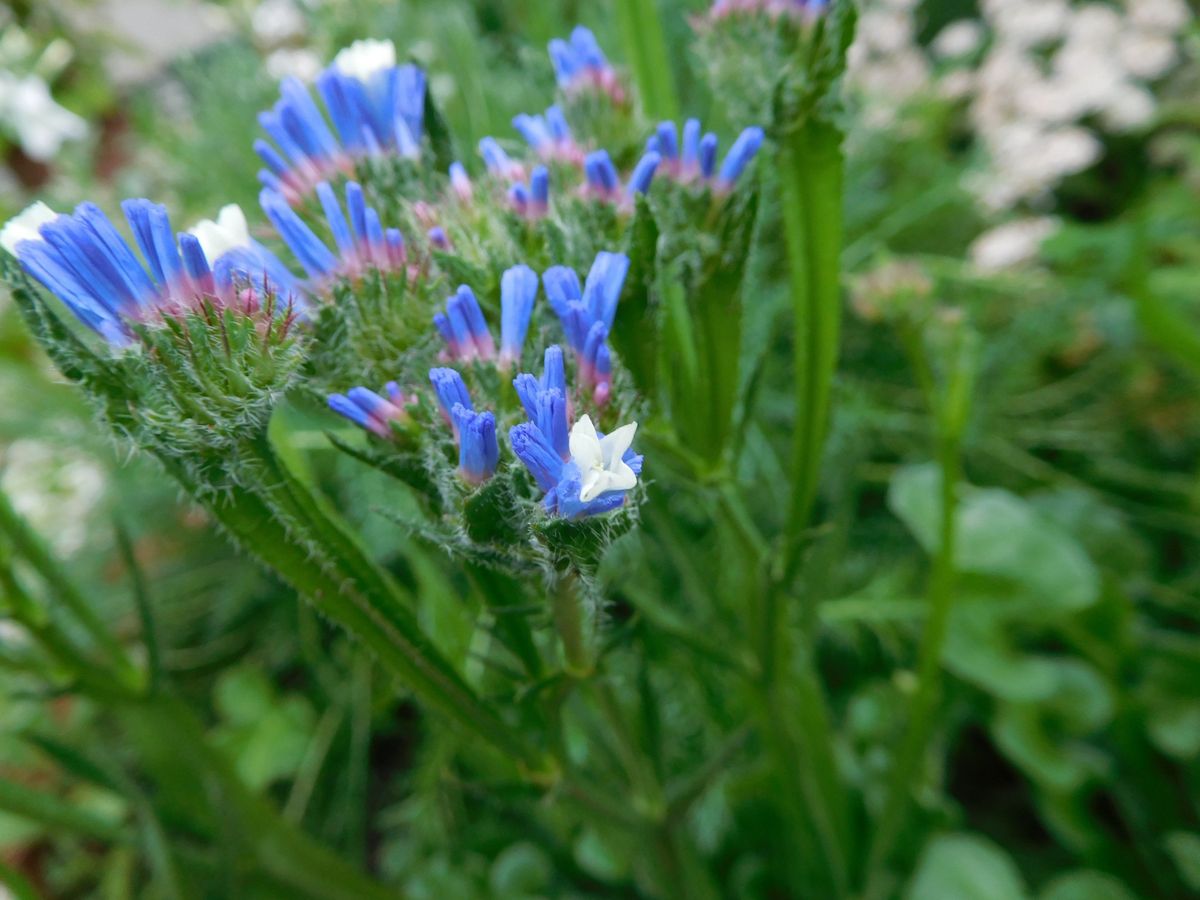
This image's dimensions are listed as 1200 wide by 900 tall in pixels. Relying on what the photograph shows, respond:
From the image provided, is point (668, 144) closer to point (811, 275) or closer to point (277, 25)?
point (811, 275)

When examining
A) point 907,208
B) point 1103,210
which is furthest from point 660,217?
point 1103,210

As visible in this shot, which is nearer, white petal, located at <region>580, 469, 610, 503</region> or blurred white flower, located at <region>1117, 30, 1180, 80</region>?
white petal, located at <region>580, 469, 610, 503</region>

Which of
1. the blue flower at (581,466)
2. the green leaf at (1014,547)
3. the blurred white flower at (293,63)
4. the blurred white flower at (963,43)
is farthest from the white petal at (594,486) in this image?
the blurred white flower at (963,43)

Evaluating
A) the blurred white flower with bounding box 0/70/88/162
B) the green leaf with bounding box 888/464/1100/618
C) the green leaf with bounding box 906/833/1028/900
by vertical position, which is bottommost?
the green leaf with bounding box 906/833/1028/900

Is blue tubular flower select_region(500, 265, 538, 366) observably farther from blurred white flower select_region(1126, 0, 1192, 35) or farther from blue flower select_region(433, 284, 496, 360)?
blurred white flower select_region(1126, 0, 1192, 35)

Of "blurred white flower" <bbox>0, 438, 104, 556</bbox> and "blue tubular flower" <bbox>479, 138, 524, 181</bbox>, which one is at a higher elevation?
"blue tubular flower" <bbox>479, 138, 524, 181</bbox>

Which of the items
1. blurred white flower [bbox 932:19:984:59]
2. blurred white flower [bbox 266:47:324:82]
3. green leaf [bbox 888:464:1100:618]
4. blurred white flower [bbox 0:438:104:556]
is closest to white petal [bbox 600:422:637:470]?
green leaf [bbox 888:464:1100:618]

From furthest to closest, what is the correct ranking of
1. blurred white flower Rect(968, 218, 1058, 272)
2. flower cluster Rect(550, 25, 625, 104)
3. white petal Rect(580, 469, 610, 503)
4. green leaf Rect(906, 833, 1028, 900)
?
blurred white flower Rect(968, 218, 1058, 272) → green leaf Rect(906, 833, 1028, 900) → flower cluster Rect(550, 25, 625, 104) → white petal Rect(580, 469, 610, 503)

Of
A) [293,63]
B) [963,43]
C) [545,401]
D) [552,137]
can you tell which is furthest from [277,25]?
[545,401]
